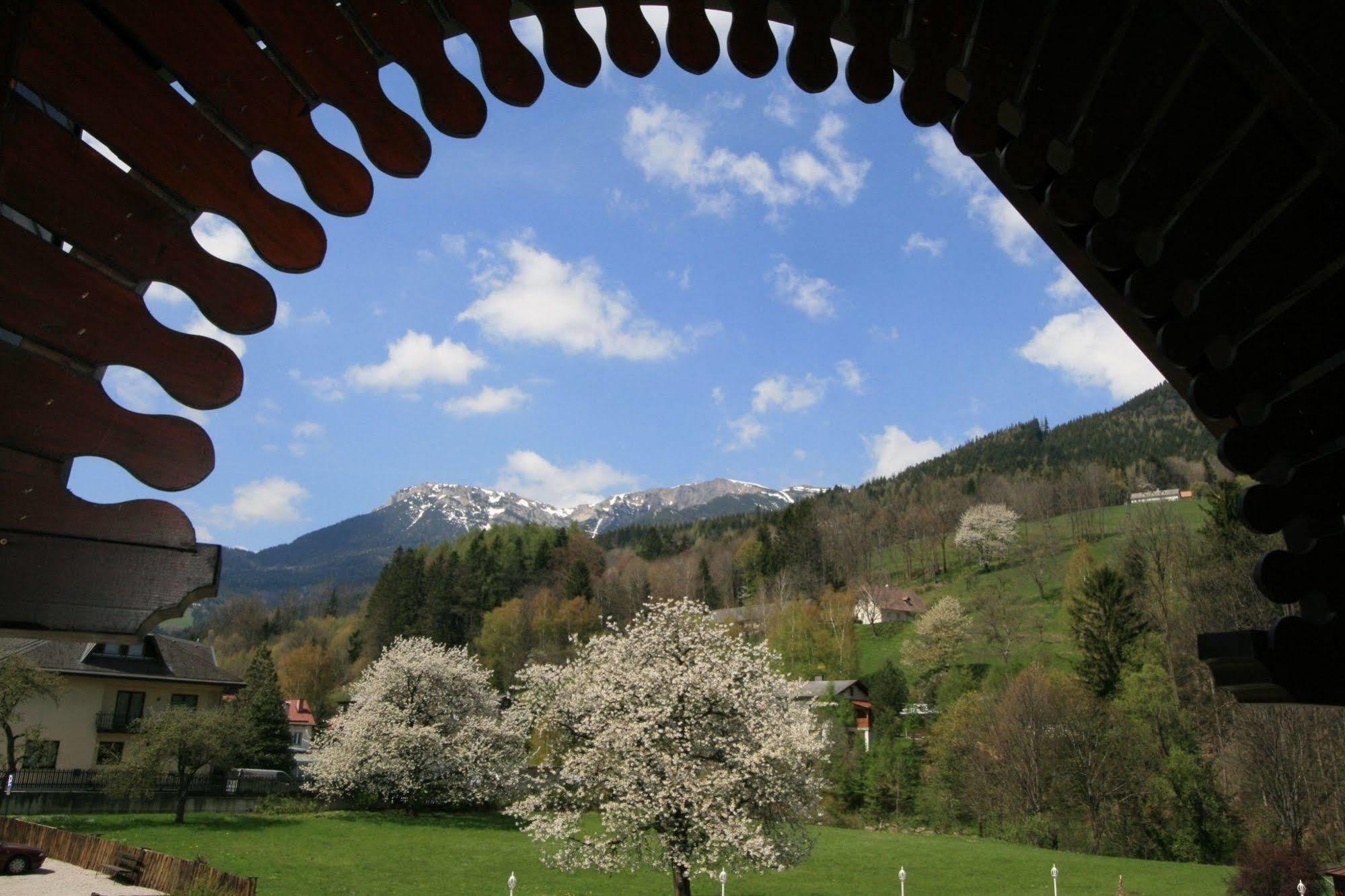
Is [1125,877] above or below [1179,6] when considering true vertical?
below

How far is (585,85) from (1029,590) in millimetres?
88816

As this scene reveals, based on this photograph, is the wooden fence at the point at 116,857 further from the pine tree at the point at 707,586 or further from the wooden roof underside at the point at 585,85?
the pine tree at the point at 707,586

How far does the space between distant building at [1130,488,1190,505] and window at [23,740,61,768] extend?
10274cm

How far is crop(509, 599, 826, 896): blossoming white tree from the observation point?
1908 cm

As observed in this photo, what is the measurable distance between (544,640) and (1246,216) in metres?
78.0

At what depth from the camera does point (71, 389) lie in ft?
5.10

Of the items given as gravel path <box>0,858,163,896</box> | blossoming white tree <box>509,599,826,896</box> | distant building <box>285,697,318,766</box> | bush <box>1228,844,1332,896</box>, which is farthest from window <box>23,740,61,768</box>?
bush <box>1228,844,1332,896</box>

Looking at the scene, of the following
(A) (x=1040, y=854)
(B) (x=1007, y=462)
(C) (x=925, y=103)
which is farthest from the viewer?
(B) (x=1007, y=462)

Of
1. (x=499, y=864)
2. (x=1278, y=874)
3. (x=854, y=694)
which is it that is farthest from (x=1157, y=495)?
(x=499, y=864)

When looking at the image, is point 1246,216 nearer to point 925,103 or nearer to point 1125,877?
point 925,103

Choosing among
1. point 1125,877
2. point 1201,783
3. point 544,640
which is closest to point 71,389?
point 1125,877

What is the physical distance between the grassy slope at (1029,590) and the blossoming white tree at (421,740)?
38.0 m

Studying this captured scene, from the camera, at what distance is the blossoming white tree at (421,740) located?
37969mm

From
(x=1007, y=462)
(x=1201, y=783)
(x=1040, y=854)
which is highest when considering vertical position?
(x=1007, y=462)
